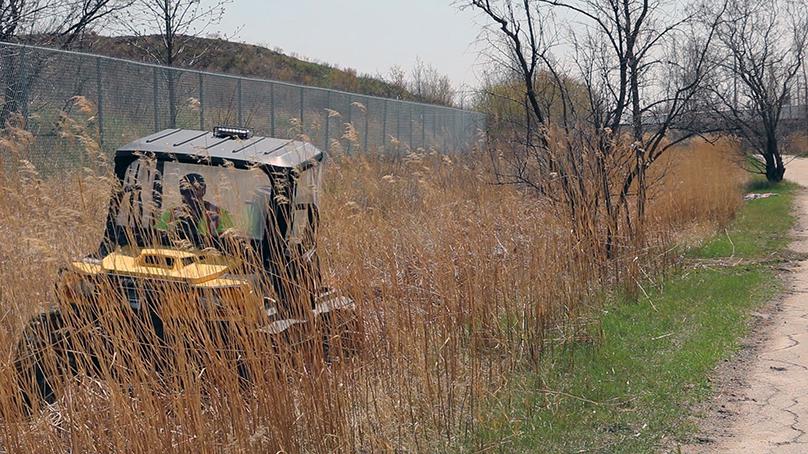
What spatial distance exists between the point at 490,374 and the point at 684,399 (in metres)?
1.39

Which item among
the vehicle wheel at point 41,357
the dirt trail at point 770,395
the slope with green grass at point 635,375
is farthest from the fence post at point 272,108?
the vehicle wheel at point 41,357

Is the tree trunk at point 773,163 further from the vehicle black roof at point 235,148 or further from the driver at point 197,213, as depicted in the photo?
the driver at point 197,213

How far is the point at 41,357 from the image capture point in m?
4.60

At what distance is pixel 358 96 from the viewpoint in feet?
74.2

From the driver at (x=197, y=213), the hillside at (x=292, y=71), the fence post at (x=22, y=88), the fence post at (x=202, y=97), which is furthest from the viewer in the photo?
the hillside at (x=292, y=71)

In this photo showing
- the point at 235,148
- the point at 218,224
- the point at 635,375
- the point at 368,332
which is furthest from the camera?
the point at 635,375

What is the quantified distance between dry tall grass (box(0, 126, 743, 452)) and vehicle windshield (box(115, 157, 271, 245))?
0.29 m

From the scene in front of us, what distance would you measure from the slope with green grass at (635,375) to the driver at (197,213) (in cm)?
200

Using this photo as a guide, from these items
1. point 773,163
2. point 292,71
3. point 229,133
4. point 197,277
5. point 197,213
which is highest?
point 292,71

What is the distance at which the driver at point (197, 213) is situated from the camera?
502 centimetres

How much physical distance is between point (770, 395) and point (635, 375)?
93 centimetres

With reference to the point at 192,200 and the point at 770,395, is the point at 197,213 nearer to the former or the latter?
the point at 192,200

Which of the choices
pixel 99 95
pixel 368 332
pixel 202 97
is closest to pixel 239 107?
pixel 202 97

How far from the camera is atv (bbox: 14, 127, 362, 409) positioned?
4504 millimetres
